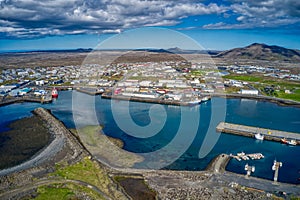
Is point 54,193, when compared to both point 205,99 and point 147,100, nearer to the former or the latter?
point 147,100

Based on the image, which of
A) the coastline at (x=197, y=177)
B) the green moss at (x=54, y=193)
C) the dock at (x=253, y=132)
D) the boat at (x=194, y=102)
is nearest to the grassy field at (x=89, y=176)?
the green moss at (x=54, y=193)

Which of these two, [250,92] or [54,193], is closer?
[54,193]

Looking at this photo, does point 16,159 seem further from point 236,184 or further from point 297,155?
point 297,155

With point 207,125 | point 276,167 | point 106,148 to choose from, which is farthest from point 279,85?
point 106,148

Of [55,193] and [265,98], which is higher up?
[265,98]

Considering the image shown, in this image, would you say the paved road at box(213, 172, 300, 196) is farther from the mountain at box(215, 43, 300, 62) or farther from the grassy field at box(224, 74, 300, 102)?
the mountain at box(215, 43, 300, 62)

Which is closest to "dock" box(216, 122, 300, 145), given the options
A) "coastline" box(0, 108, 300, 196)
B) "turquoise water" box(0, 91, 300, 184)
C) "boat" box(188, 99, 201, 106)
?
"turquoise water" box(0, 91, 300, 184)

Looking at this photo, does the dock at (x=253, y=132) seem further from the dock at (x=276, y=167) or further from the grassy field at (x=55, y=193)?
the grassy field at (x=55, y=193)

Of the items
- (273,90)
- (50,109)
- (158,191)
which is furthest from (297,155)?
(50,109)

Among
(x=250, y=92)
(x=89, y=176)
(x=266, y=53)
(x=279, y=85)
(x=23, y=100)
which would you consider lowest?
(x=89, y=176)
